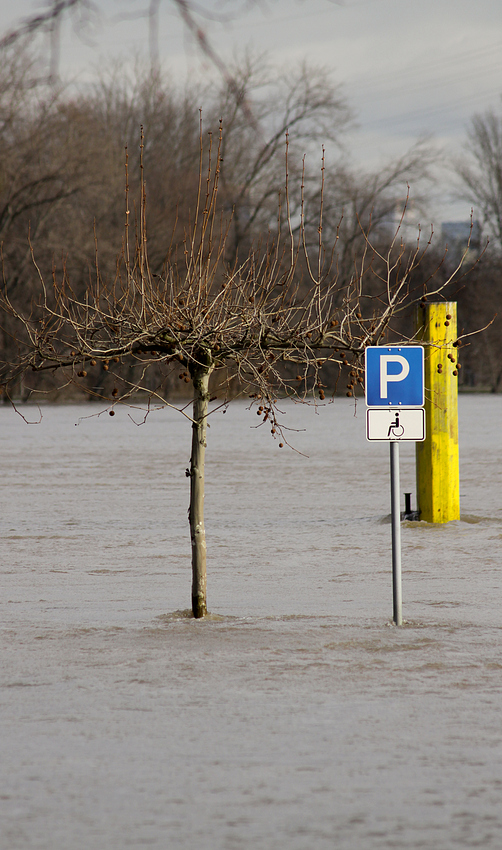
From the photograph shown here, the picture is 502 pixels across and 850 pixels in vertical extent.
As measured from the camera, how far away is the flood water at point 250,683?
4.84 metres

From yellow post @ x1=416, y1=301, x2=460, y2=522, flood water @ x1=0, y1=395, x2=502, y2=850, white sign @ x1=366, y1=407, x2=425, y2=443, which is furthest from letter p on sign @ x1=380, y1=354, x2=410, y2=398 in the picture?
yellow post @ x1=416, y1=301, x2=460, y2=522

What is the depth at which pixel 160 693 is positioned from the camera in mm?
6902

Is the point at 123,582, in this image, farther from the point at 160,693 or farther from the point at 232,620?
the point at 160,693

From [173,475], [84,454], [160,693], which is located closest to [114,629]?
[160,693]

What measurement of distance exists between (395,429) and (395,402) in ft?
0.63

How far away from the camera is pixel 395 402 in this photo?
343 inches

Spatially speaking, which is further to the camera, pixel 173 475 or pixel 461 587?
pixel 173 475

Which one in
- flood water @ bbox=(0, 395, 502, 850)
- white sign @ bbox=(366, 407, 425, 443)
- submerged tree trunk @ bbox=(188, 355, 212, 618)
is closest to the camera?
flood water @ bbox=(0, 395, 502, 850)

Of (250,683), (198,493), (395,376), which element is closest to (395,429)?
(395,376)

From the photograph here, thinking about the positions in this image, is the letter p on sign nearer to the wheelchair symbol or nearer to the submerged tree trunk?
the wheelchair symbol

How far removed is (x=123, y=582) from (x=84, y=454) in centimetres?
1533

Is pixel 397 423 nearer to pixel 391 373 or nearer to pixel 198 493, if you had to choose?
pixel 391 373

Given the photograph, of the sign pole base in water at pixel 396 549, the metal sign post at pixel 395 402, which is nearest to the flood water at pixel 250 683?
the sign pole base in water at pixel 396 549

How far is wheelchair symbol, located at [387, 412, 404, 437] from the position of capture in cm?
866
